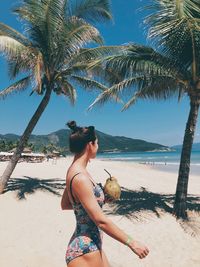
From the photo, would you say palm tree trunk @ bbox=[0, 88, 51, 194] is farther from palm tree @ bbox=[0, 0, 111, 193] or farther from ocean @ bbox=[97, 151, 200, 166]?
ocean @ bbox=[97, 151, 200, 166]

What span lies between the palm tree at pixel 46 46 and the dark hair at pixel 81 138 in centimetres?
848

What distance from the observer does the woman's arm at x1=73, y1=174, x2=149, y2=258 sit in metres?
2.47

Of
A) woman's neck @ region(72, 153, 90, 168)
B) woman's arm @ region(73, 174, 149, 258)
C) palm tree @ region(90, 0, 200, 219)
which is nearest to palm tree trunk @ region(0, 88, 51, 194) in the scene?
palm tree @ region(90, 0, 200, 219)

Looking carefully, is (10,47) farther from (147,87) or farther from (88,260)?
(88,260)

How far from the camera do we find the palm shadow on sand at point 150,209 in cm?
927

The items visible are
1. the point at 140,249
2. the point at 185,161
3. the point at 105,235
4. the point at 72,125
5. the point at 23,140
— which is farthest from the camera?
the point at 23,140

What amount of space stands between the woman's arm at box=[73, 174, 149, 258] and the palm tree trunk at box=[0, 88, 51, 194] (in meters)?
9.59

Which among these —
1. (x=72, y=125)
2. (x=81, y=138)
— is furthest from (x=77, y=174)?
(x=72, y=125)

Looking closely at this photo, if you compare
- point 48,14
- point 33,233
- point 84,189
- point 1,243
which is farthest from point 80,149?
point 48,14

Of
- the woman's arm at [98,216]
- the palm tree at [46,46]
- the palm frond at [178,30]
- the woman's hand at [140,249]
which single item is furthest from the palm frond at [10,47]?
the woman's hand at [140,249]

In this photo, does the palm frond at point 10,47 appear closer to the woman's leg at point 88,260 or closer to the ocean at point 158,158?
the woman's leg at point 88,260

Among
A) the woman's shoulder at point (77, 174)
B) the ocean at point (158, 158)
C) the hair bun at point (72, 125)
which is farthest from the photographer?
the ocean at point (158, 158)

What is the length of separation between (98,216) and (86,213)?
0.71 feet

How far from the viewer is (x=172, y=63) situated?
389 inches
